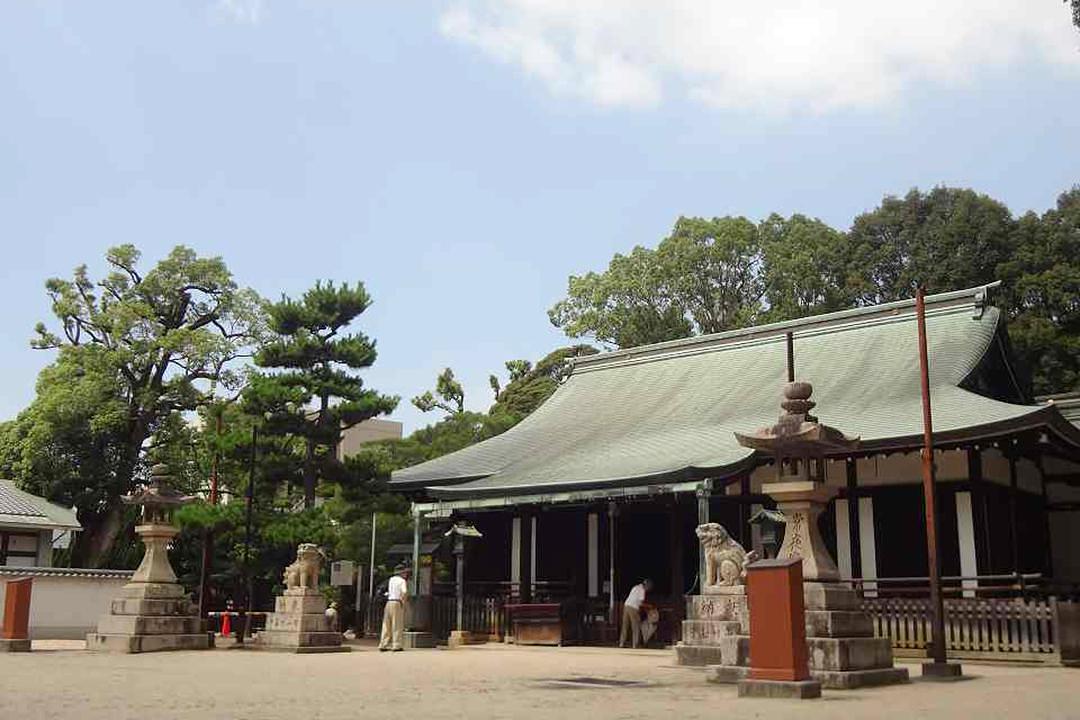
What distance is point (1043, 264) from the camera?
125ft

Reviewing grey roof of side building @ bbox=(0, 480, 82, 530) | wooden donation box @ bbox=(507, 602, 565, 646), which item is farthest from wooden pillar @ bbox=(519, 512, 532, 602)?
grey roof of side building @ bbox=(0, 480, 82, 530)

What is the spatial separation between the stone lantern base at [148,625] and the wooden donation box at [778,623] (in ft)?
39.5

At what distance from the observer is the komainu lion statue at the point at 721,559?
1488 centimetres

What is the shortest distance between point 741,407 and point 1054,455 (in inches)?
260

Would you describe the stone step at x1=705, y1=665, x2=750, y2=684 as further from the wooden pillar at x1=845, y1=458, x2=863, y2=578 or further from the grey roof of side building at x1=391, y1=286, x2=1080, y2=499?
Result: the wooden pillar at x1=845, y1=458, x2=863, y2=578

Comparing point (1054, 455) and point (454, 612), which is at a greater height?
point (1054, 455)

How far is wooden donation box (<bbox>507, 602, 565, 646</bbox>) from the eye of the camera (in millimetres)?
20562

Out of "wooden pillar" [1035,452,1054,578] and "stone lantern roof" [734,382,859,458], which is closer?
"stone lantern roof" [734,382,859,458]

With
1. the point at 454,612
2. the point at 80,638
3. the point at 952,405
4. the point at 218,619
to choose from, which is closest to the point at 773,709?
the point at 952,405

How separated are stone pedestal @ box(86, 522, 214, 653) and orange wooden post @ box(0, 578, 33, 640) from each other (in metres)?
1.21

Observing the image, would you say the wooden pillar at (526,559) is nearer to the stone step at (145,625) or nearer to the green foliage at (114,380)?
the stone step at (145,625)

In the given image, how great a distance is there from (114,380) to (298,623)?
2170 centimetres

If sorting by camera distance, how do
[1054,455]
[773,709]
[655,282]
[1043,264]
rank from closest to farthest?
[773,709], [1054,455], [1043,264], [655,282]

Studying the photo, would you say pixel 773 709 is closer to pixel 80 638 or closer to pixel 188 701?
pixel 188 701
